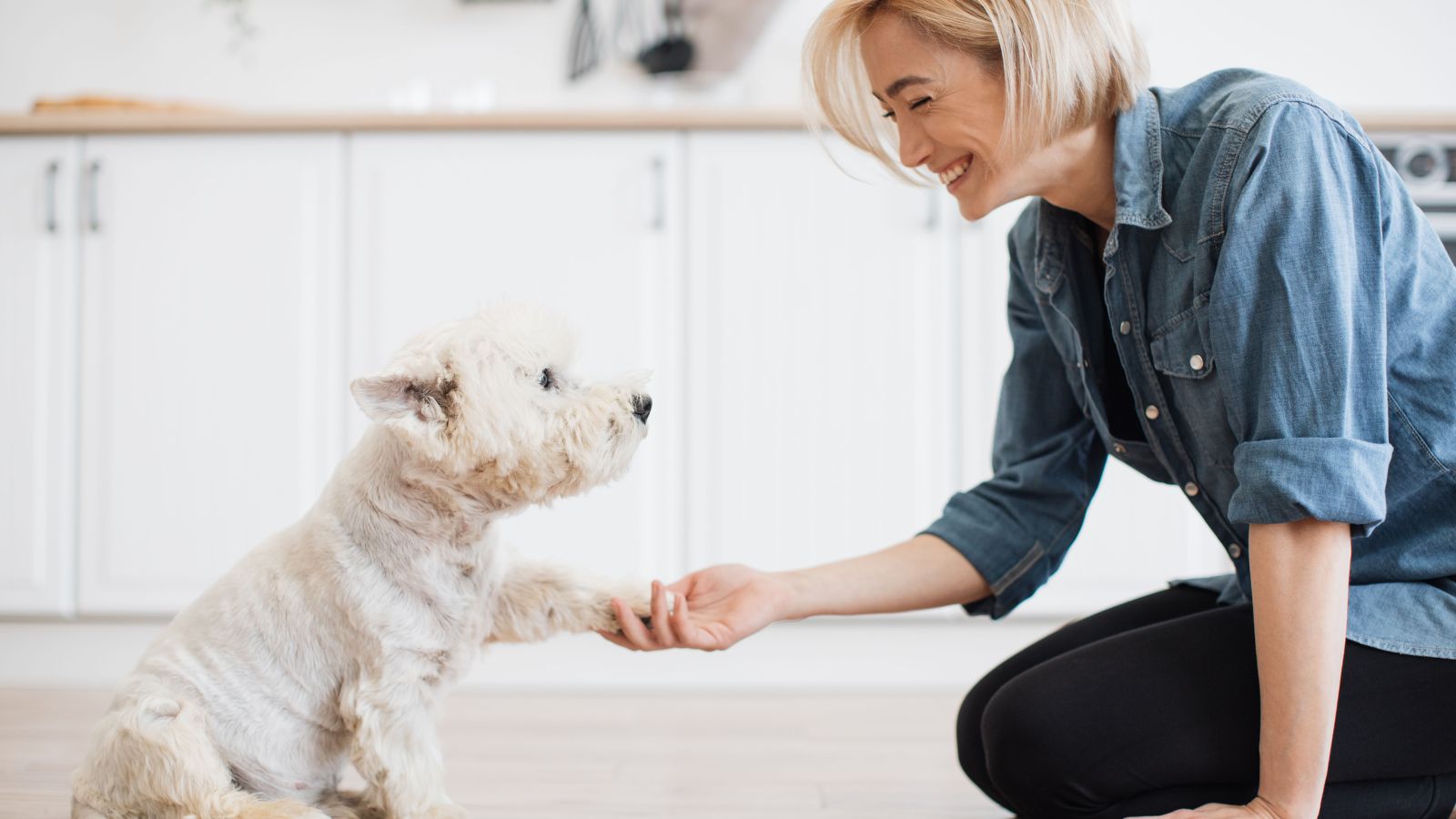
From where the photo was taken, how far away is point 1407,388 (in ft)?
3.37

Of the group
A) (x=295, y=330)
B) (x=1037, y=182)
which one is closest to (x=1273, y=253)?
(x=1037, y=182)

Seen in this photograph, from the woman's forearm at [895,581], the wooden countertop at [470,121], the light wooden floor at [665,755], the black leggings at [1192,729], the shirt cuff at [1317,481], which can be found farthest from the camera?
the wooden countertop at [470,121]

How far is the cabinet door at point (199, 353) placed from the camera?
2.21 meters

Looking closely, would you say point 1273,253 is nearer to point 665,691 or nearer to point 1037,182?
point 1037,182

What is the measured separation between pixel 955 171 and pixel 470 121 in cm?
132

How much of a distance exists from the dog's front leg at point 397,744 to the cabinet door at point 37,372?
4.92ft

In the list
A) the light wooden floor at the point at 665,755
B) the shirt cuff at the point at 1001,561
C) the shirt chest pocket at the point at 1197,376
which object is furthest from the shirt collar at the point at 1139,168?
the light wooden floor at the point at 665,755

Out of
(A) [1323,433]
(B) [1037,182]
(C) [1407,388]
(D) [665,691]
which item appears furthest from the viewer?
(D) [665,691]

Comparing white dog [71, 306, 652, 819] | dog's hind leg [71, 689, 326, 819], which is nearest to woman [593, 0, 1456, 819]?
white dog [71, 306, 652, 819]

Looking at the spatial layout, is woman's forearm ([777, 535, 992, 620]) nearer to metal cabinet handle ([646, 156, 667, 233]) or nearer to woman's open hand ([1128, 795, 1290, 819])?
woman's open hand ([1128, 795, 1290, 819])

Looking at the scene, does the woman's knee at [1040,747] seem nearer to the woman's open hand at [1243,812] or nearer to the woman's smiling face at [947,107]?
the woman's open hand at [1243,812]

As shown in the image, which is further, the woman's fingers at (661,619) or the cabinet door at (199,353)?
the cabinet door at (199,353)

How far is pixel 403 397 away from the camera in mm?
1003

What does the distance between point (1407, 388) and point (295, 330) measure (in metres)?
1.95
